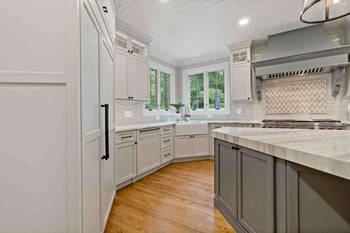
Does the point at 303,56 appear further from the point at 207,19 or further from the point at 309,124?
the point at 207,19

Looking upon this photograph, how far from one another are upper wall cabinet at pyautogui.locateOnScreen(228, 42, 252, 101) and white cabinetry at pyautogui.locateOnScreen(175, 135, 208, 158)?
1.29 meters


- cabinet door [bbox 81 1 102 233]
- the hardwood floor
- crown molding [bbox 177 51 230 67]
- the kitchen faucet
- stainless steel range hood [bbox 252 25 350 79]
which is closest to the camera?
cabinet door [bbox 81 1 102 233]

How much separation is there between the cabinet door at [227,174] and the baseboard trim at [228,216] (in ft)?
0.20

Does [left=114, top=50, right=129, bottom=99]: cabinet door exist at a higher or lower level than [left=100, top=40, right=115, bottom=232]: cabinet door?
higher

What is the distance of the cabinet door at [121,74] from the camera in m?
3.18

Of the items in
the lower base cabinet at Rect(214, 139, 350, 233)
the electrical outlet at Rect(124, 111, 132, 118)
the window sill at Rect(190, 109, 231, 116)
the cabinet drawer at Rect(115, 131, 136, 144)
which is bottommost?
the lower base cabinet at Rect(214, 139, 350, 233)

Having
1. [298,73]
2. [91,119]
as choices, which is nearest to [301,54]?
[298,73]

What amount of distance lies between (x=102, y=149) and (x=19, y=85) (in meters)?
0.90

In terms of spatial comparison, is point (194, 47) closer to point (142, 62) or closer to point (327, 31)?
point (142, 62)

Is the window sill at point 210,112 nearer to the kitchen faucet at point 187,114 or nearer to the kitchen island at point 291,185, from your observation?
the kitchen faucet at point 187,114

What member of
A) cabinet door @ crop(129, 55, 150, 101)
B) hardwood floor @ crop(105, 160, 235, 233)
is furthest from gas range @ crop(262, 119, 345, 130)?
cabinet door @ crop(129, 55, 150, 101)

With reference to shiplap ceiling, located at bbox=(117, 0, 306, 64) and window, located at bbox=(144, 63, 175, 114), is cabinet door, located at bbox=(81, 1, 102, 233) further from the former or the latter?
window, located at bbox=(144, 63, 175, 114)

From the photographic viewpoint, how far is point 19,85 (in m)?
1.02

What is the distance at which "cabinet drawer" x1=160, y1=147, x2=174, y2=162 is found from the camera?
155 inches
